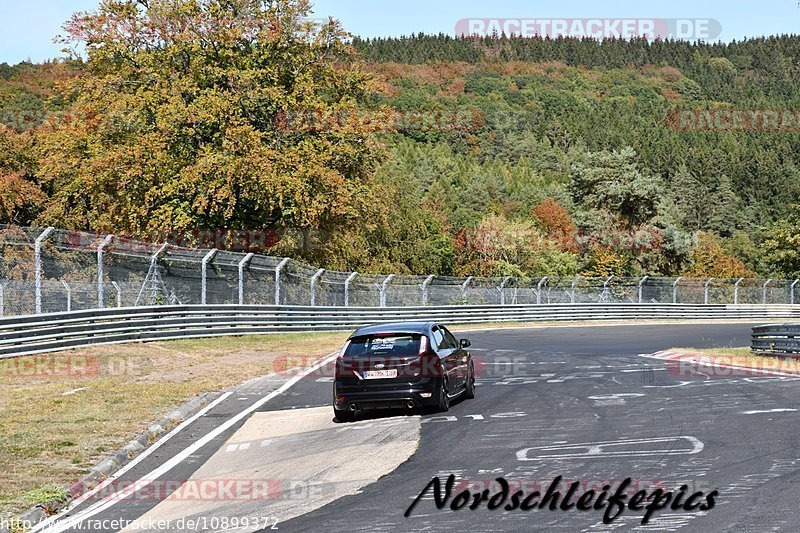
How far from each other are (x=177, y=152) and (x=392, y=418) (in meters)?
27.9

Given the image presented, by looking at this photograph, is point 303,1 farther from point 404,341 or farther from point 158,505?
point 158,505

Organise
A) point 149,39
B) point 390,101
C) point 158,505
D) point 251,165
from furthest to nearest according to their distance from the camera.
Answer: point 390,101, point 149,39, point 251,165, point 158,505

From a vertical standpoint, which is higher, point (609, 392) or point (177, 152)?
point (177, 152)

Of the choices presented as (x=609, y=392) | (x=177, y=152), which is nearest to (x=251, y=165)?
(x=177, y=152)

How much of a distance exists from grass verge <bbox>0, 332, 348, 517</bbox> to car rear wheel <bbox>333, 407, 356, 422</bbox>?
2.56 m

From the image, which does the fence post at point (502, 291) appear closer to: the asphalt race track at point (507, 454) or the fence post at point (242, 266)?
the fence post at point (242, 266)

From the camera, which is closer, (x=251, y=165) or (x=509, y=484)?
(x=509, y=484)

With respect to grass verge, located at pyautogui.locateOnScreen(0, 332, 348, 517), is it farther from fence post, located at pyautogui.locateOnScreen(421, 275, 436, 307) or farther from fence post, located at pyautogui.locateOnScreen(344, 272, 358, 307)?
fence post, located at pyautogui.locateOnScreen(421, 275, 436, 307)

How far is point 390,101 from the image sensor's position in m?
184

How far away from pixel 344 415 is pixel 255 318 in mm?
18644

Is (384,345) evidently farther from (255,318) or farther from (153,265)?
(255,318)

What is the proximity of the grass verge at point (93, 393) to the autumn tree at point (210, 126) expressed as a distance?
9.74m

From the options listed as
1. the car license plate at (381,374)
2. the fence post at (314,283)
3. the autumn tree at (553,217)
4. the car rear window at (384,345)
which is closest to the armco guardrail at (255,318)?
the fence post at (314,283)

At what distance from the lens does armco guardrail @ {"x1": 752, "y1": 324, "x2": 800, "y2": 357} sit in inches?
936
